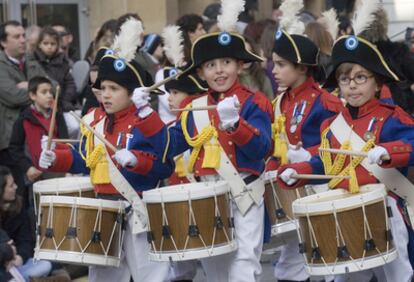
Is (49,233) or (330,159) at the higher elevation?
(330,159)

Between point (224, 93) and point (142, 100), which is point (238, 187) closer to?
point (224, 93)

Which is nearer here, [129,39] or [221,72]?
[221,72]

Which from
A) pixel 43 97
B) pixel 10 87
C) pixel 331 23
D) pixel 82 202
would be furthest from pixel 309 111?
pixel 10 87

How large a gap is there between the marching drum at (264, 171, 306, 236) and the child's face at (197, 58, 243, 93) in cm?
91

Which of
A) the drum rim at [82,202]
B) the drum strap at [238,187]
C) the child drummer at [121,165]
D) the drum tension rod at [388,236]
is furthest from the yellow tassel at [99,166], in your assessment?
the drum tension rod at [388,236]

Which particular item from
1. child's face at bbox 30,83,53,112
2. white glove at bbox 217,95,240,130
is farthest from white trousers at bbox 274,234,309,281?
child's face at bbox 30,83,53,112

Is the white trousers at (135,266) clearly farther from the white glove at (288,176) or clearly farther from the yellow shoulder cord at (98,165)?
the white glove at (288,176)

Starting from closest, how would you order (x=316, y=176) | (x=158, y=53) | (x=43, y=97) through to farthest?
(x=316, y=176)
(x=43, y=97)
(x=158, y=53)

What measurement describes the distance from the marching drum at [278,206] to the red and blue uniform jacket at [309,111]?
1.19ft

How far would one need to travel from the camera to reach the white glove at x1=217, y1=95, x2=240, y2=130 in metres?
7.45

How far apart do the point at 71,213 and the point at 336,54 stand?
6.16 feet

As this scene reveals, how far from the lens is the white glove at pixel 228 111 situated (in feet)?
24.4

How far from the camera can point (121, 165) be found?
26.5ft

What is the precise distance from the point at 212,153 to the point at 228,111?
0.66 metres
